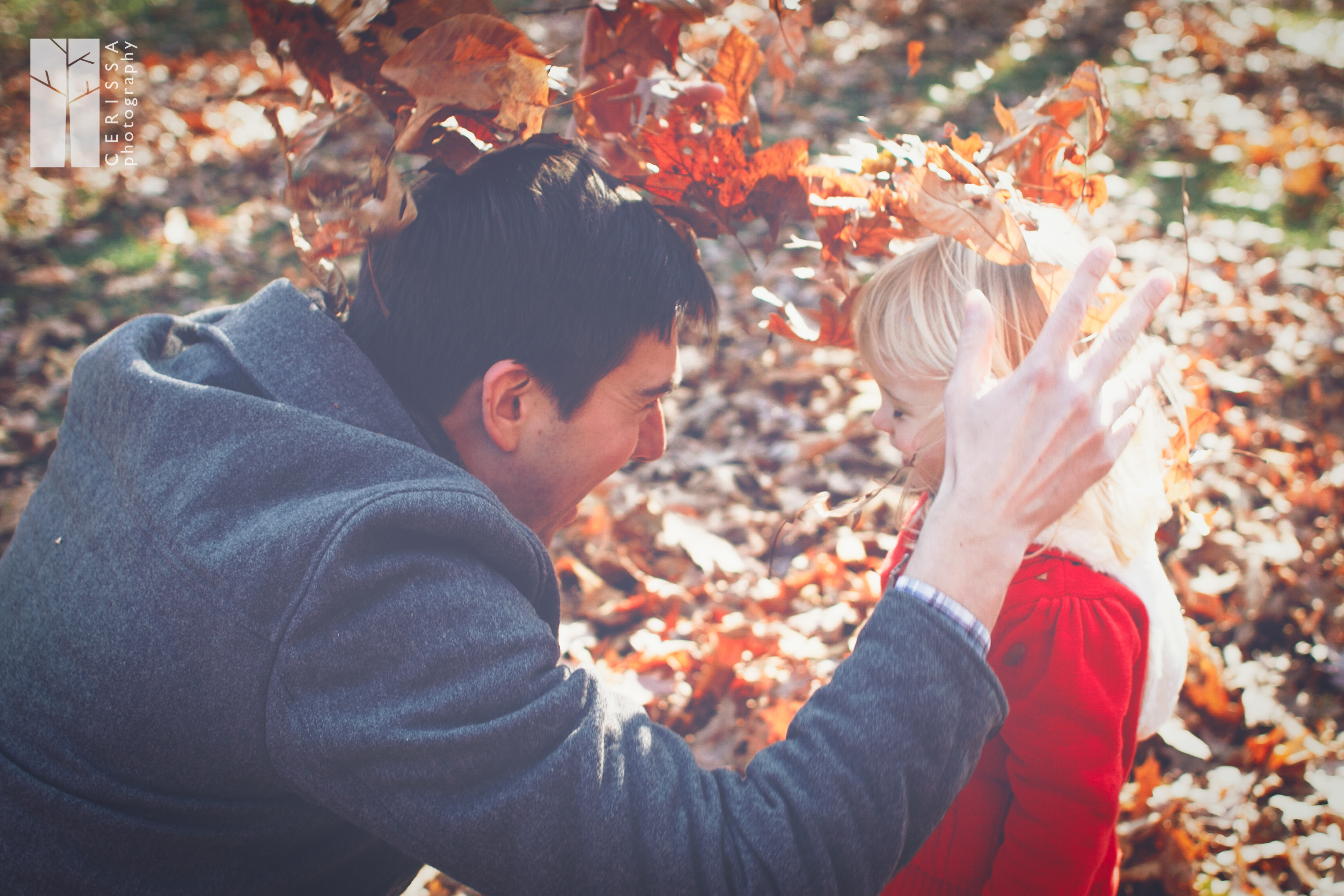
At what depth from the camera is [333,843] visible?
1.48 meters

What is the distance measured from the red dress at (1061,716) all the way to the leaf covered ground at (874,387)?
38 centimetres

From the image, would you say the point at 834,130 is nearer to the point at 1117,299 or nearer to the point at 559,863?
the point at 1117,299

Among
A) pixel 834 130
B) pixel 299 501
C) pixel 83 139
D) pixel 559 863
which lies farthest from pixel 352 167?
pixel 559 863

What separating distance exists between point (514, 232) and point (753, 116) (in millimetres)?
639

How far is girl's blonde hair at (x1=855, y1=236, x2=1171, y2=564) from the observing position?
1633mm

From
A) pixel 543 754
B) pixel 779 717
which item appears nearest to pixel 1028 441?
pixel 543 754

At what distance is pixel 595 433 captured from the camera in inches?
68.4

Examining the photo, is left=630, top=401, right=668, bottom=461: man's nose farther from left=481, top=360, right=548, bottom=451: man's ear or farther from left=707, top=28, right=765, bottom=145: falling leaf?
left=707, top=28, right=765, bottom=145: falling leaf

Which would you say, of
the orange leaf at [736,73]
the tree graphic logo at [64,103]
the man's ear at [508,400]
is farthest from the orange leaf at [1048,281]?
the tree graphic logo at [64,103]

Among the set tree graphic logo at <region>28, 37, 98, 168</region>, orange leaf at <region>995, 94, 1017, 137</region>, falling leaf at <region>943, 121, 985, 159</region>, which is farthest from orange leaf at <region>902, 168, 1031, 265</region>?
tree graphic logo at <region>28, 37, 98, 168</region>

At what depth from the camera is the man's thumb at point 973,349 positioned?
48.9 inches

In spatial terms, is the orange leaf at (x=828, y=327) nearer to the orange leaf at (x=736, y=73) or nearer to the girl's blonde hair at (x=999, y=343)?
the girl's blonde hair at (x=999, y=343)

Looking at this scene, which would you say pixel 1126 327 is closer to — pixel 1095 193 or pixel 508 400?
pixel 1095 193

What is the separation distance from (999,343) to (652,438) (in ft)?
2.64
